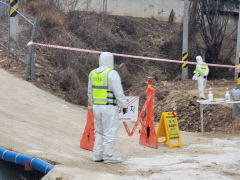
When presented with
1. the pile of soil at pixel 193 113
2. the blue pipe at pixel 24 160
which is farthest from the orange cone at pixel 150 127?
the pile of soil at pixel 193 113

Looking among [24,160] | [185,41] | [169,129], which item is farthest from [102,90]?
[185,41]

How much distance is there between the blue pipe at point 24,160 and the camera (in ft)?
23.8

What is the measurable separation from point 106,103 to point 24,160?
67.4 inches

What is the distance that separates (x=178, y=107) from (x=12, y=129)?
22.8ft

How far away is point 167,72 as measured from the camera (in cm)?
2627

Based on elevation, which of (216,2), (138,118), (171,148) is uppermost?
(216,2)

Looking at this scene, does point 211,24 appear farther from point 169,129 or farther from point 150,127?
point 150,127

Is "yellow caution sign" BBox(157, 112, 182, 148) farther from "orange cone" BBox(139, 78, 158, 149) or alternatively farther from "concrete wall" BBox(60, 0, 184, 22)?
"concrete wall" BBox(60, 0, 184, 22)

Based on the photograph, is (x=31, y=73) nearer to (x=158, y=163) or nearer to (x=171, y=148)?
(x=171, y=148)

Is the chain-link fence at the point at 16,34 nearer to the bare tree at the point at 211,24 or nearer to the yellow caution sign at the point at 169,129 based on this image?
the yellow caution sign at the point at 169,129

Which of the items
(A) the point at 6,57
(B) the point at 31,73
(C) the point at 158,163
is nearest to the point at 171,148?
(C) the point at 158,163

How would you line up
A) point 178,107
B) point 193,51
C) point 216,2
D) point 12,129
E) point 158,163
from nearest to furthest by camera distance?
1. point 158,163
2. point 12,129
3. point 178,107
4. point 216,2
5. point 193,51

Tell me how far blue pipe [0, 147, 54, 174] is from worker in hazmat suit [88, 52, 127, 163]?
3.76ft

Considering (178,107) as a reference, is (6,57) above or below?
above
